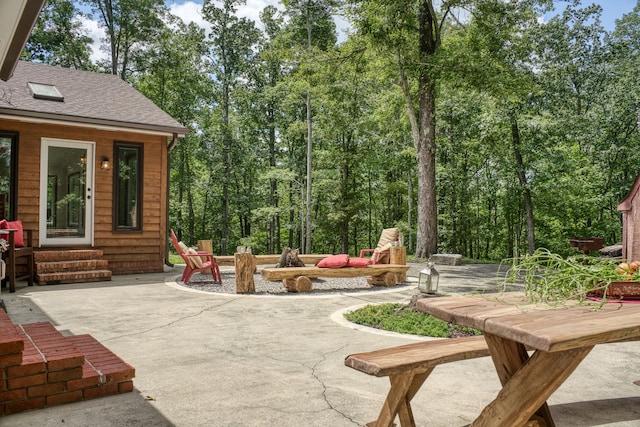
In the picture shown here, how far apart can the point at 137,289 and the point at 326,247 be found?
57.8ft

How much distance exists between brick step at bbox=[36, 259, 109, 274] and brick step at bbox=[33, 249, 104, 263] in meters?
0.15

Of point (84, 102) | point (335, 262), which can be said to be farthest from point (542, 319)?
point (84, 102)

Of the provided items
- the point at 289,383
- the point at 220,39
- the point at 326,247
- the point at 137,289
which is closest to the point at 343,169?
the point at 326,247

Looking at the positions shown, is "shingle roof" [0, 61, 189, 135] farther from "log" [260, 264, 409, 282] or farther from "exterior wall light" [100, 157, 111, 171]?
"log" [260, 264, 409, 282]

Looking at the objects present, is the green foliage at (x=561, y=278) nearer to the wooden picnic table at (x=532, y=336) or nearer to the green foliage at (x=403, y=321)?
the wooden picnic table at (x=532, y=336)

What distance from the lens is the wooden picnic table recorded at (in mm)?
1556

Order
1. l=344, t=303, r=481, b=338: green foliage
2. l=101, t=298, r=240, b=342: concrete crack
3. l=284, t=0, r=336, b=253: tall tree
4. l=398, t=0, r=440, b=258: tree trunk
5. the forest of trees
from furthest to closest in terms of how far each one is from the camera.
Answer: l=284, t=0, r=336, b=253: tall tree, the forest of trees, l=398, t=0, r=440, b=258: tree trunk, l=344, t=303, r=481, b=338: green foliage, l=101, t=298, r=240, b=342: concrete crack

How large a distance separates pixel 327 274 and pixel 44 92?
6.95 m

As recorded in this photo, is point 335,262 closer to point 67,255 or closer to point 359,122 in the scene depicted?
point 67,255

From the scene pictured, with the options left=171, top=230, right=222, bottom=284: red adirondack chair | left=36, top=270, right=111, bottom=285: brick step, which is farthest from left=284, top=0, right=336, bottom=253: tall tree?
left=36, top=270, right=111, bottom=285: brick step

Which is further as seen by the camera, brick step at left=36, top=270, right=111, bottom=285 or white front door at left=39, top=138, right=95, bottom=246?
white front door at left=39, top=138, right=95, bottom=246

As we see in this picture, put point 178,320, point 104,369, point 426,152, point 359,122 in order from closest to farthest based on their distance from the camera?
1. point 104,369
2. point 178,320
3. point 426,152
4. point 359,122

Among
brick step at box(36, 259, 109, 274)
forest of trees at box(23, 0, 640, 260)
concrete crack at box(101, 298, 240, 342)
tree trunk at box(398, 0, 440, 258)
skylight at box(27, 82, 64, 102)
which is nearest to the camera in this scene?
concrete crack at box(101, 298, 240, 342)

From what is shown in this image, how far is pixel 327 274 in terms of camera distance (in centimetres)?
763
